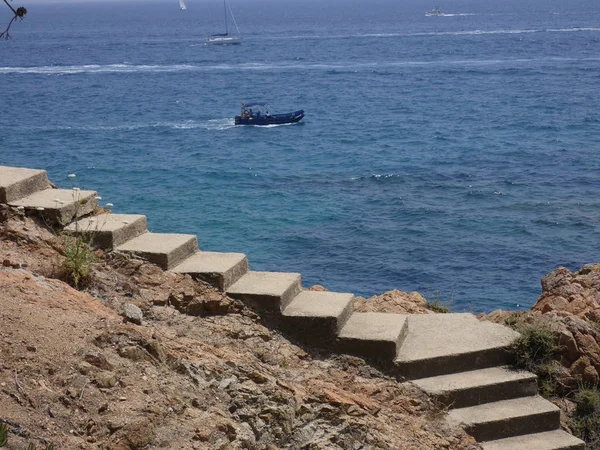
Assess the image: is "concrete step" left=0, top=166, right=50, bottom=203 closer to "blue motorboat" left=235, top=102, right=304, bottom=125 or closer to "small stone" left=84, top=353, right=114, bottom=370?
"small stone" left=84, top=353, right=114, bottom=370

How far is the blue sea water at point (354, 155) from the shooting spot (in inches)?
958

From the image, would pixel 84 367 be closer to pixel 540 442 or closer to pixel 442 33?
pixel 540 442

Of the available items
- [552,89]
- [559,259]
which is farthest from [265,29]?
[559,259]

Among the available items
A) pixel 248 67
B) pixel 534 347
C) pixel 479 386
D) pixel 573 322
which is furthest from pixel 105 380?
pixel 248 67

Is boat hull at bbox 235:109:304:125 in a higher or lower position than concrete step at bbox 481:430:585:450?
lower

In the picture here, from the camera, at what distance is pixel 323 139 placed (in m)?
43.2

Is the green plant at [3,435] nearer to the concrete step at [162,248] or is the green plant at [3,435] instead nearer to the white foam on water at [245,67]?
the concrete step at [162,248]

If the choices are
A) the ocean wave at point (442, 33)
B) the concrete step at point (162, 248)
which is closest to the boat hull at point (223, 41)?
the ocean wave at point (442, 33)

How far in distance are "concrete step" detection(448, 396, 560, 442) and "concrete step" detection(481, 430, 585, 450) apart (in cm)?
5

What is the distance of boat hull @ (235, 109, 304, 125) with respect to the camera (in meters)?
47.6

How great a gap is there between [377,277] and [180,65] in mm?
61645

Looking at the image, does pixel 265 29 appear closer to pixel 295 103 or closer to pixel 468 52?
pixel 468 52

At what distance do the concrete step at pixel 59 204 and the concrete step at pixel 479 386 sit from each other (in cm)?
284

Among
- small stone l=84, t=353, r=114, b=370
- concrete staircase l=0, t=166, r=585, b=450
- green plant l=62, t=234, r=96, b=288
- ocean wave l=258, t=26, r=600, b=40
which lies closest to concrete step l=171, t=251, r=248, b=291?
concrete staircase l=0, t=166, r=585, b=450
